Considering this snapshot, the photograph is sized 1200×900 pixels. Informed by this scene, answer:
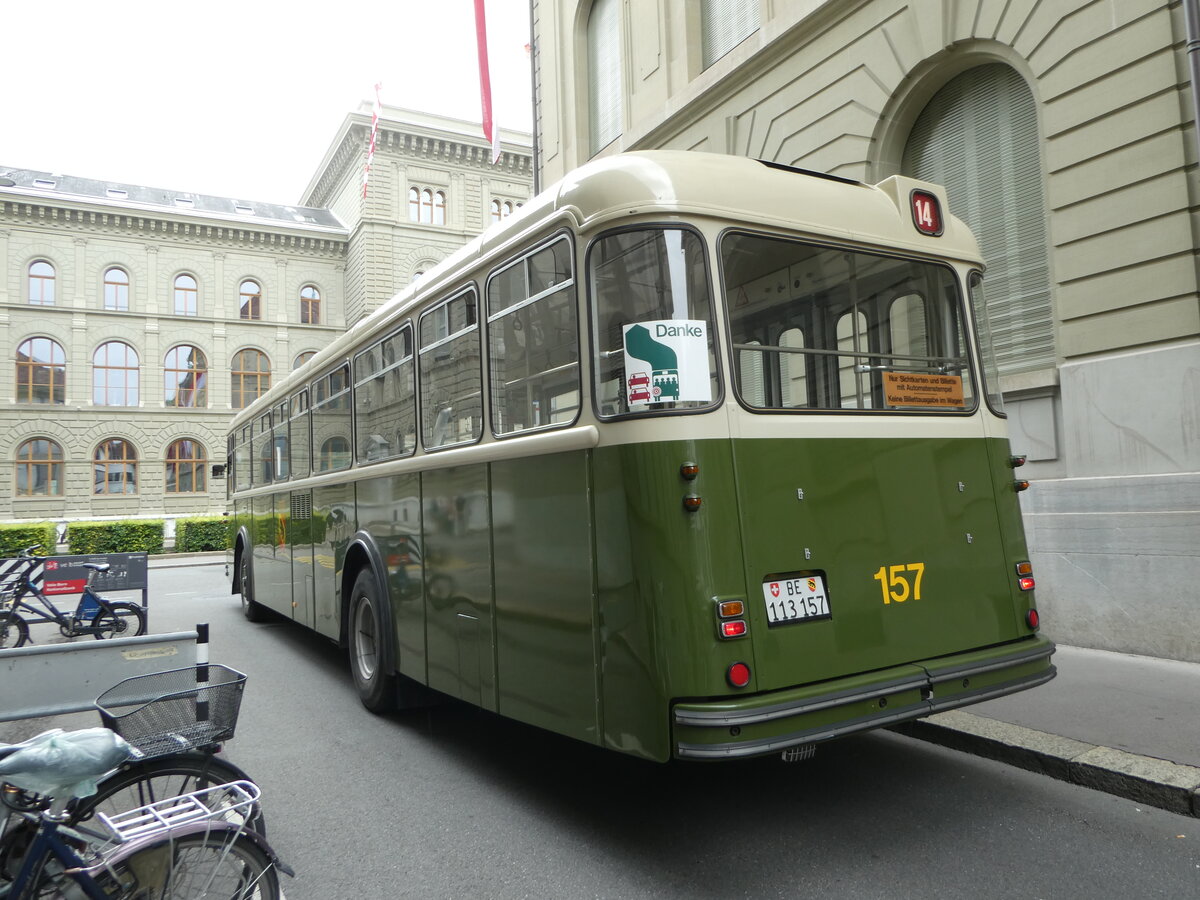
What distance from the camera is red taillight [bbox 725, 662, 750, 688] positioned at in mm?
Answer: 3680

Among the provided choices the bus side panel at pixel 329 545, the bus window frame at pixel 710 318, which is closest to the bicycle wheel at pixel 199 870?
the bus window frame at pixel 710 318

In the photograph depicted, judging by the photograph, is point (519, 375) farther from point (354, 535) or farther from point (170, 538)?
point (170, 538)

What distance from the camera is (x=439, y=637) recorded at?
18.2ft

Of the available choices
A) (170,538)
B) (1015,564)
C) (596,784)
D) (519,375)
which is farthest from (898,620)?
(170,538)

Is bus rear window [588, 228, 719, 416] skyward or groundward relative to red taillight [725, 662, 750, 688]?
skyward

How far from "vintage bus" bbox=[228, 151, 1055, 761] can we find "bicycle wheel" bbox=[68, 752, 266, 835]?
1.54 meters

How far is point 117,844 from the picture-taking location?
107 inches

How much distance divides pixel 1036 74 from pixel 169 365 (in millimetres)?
42523

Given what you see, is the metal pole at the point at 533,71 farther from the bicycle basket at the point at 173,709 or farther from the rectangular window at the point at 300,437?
the bicycle basket at the point at 173,709

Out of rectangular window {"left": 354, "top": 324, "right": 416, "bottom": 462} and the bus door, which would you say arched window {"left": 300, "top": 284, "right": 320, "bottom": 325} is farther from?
rectangular window {"left": 354, "top": 324, "right": 416, "bottom": 462}

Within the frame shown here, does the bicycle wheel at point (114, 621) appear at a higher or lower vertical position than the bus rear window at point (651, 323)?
lower

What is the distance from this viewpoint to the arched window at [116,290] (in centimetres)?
4225

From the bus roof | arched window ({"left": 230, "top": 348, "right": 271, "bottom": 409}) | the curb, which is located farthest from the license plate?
arched window ({"left": 230, "top": 348, "right": 271, "bottom": 409})

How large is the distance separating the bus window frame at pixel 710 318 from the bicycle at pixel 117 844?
205 cm
